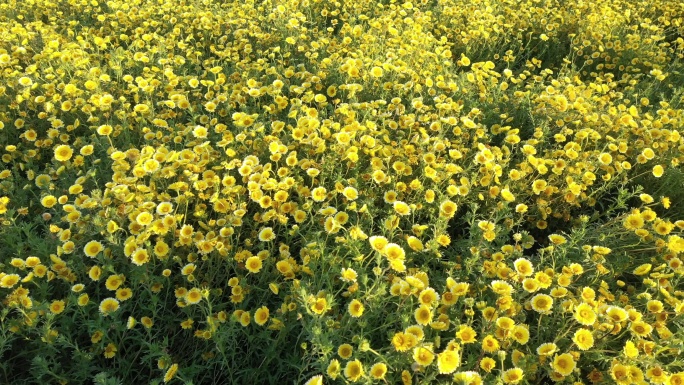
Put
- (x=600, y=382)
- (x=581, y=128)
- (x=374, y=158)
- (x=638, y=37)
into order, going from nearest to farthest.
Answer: (x=600, y=382) → (x=374, y=158) → (x=581, y=128) → (x=638, y=37)

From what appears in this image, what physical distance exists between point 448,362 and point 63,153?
2.80 meters

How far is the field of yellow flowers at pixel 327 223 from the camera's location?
2.03 m

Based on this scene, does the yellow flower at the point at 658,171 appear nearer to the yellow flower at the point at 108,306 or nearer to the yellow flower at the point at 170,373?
the yellow flower at the point at 170,373

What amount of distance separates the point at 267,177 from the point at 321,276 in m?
0.77

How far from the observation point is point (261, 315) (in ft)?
7.25

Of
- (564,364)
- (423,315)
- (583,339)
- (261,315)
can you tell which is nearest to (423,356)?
(423,315)

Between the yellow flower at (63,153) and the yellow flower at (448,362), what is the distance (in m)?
2.67

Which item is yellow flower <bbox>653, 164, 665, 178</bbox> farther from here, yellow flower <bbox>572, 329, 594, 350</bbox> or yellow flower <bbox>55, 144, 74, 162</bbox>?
yellow flower <bbox>55, 144, 74, 162</bbox>

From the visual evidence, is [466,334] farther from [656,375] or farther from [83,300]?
[83,300]

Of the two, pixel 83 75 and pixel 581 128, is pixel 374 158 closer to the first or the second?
pixel 581 128

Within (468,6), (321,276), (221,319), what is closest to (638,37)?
(468,6)

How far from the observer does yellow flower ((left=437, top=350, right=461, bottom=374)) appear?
5.88 feet

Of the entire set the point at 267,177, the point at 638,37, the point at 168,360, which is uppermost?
the point at 638,37

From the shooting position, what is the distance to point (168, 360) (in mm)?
2082
